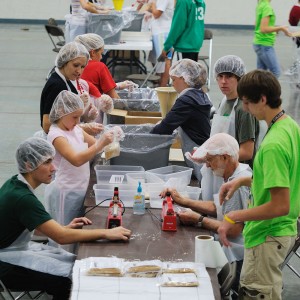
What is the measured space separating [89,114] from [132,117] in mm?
671

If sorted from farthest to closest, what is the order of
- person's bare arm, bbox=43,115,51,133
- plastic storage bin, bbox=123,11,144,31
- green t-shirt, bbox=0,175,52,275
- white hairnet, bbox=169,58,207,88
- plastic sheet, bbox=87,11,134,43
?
plastic storage bin, bbox=123,11,144,31
plastic sheet, bbox=87,11,134,43
white hairnet, bbox=169,58,207,88
person's bare arm, bbox=43,115,51,133
green t-shirt, bbox=0,175,52,275

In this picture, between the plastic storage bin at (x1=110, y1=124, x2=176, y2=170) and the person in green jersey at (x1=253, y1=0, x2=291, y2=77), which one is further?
the person in green jersey at (x1=253, y1=0, x2=291, y2=77)

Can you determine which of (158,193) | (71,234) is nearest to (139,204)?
(158,193)

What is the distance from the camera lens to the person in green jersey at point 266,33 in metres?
9.93

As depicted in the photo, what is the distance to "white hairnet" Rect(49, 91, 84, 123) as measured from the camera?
4562mm

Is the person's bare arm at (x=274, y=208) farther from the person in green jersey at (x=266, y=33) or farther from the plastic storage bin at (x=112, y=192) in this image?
the person in green jersey at (x=266, y=33)

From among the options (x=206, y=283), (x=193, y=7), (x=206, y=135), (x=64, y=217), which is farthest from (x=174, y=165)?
(x=193, y=7)

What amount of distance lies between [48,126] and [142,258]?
182cm

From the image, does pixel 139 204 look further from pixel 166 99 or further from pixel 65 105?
pixel 166 99

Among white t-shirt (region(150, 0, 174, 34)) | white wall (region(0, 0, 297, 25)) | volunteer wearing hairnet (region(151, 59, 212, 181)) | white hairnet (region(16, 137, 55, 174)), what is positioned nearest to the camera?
white hairnet (region(16, 137, 55, 174))

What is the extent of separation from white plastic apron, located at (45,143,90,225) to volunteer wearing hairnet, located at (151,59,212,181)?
0.77 metres

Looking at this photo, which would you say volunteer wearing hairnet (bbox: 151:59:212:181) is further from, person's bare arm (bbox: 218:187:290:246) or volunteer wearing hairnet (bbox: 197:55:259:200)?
person's bare arm (bbox: 218:187:290:246)

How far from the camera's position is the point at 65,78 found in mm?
5324

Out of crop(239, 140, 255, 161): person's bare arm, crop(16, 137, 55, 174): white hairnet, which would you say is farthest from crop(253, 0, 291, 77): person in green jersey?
crop(16, 137, 55, 174): white hairnet
